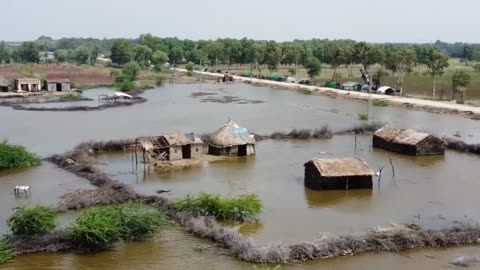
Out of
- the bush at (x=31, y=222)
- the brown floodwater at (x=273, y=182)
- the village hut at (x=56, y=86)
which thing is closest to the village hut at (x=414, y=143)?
the brown floodwater at (x=273, y=182)

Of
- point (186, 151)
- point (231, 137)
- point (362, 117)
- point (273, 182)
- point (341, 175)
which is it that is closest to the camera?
point (341, 175)

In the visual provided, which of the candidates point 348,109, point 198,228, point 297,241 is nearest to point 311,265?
point 297,241

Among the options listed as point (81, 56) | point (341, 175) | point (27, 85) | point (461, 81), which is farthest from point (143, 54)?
point (341, 175)

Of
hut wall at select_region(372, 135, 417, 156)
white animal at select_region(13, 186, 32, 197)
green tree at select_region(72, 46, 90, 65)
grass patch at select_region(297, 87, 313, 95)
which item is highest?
green tree at select_region(72, 46, 90, 65)

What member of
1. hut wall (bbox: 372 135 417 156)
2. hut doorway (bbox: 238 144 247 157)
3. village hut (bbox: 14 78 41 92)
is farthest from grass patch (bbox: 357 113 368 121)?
village hut (bbox: 14 78 41 92)

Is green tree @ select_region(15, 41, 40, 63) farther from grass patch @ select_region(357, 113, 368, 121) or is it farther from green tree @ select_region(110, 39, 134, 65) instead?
grass patch @ select_region(357, 113, 368, 121)

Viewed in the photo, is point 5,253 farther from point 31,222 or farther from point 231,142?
point 231,142

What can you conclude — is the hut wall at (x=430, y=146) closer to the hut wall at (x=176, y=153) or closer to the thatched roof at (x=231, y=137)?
the thatched roof at (x=231, y=137)
